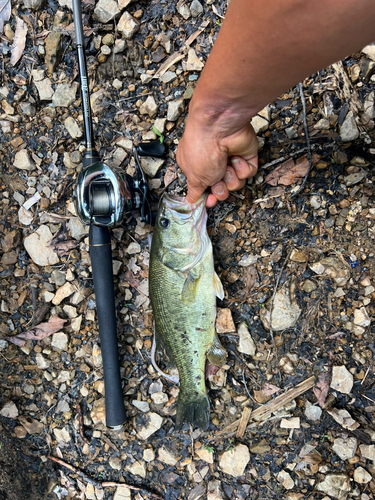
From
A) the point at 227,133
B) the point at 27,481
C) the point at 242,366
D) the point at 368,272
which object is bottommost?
the point at 27,481

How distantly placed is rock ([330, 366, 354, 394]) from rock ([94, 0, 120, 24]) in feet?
10.7

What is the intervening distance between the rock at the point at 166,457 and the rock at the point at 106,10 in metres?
3.55

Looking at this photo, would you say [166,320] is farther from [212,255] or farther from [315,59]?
[315,59]

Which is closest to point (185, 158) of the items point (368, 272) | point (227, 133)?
point (227, 133)

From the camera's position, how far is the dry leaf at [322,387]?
8.86ft

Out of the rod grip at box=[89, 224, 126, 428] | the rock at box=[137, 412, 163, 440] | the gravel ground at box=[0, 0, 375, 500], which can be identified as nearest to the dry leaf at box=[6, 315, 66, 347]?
the gravel ground at box=[0, 0, 375, 500]

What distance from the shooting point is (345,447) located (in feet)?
8.76

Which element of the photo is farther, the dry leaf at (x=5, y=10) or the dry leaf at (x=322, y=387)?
the dry leaf at (x=5, y=10)

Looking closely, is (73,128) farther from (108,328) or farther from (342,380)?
(342,380)

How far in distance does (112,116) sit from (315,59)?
199 centimetres

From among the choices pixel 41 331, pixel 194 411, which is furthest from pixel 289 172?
pixel 41 331

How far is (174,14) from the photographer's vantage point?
283 cm

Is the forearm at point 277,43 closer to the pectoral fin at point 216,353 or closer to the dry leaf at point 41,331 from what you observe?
the pectoral fin at point 216,353

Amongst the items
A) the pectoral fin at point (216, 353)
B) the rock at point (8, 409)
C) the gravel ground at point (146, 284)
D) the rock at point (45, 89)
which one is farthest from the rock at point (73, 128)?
the rock at point (8, 409)
